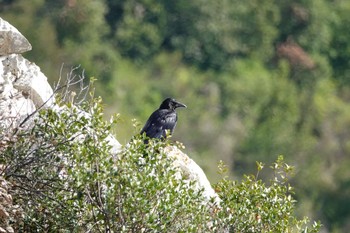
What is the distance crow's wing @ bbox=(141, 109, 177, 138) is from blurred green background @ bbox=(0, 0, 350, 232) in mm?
29011

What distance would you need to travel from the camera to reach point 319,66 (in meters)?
68.8

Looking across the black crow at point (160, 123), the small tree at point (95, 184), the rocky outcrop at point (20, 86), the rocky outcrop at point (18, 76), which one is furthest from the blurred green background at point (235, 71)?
the small tree at point (95, 184)

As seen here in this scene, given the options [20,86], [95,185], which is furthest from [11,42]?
[95,185]

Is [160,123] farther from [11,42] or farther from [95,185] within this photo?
[95,185]

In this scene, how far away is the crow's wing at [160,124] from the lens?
18.4 meters

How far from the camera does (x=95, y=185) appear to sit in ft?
44.1

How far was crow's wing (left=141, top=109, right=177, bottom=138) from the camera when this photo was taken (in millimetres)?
18406

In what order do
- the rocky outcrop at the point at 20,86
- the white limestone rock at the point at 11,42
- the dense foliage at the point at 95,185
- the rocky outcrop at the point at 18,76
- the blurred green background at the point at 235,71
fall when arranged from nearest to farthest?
the dense foliage at the point at 95,185 → the rocky outcrop at the point at 20,86 → the rocky outcrop at the point at 18,76 → the white limestone rock at the point at 11,42 → the blurred green background at the point at 235,71

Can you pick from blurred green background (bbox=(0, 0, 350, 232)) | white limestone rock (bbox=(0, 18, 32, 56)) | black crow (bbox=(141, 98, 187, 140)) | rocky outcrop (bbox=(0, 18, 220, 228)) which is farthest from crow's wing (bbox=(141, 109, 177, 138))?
blurred green background (bbox=(0, 0, 350, 232))

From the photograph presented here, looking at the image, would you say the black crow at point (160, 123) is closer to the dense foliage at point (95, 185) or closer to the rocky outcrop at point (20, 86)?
the rocky outcrop at point (20, 86)

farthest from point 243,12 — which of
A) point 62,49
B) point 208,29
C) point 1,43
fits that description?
point 1,43

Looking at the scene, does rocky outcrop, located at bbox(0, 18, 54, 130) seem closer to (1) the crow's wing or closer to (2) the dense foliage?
(2) the dense foliage

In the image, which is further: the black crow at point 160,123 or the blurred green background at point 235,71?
the blurred green background at point 235,71

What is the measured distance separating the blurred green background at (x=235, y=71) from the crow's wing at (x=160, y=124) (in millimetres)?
29011
